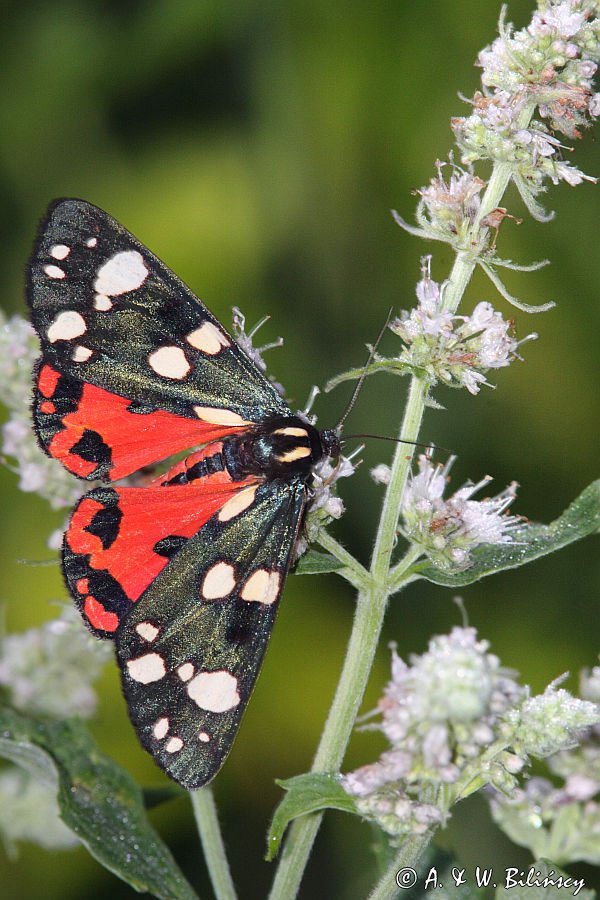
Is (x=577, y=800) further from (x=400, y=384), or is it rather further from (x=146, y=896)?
(x=400, y=384)

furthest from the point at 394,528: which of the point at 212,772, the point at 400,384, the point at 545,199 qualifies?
the point at 545,199

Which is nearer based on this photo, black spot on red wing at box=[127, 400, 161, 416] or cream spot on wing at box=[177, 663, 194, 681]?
cream spot on wing at box=[177, 663, 194, 681]

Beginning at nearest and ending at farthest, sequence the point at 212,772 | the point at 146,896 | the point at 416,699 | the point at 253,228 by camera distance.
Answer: the point at 416,699
the point at 212,772
the point at 146,896
the point at 253,228

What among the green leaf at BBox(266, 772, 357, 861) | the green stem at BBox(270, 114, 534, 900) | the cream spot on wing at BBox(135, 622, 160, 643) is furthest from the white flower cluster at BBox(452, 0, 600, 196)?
the green leaf at BBox(266, 772, 357, 861)

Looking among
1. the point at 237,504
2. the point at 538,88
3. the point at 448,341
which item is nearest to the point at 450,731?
the point at 237,504

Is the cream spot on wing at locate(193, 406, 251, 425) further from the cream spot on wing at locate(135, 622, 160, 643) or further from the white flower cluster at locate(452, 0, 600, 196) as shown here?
the white flower cluster at locate(452, 0, 600, 196)

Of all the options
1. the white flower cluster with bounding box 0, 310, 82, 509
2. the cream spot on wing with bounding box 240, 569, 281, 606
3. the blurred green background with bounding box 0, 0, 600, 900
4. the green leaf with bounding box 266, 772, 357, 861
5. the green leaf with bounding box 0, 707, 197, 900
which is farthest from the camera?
the blurred green background with bounding box 0, 0, 600, 900

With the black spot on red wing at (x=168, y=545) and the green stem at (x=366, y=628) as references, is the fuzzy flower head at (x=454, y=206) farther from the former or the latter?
the black spot on red wing at (x=168, y=545)
